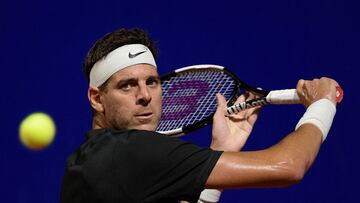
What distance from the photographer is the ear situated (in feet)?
6.31

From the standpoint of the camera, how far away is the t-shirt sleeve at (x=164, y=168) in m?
1.55

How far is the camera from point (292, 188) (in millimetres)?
3223

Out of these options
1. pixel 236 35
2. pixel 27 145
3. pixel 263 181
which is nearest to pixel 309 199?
pixel 236 35

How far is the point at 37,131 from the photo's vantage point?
316 cm

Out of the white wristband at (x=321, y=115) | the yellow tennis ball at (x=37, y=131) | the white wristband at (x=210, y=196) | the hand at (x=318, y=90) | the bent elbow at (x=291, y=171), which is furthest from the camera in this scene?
the yellow tennis ball at (x=37, y=131)

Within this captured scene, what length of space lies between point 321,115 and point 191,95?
3.18 feet

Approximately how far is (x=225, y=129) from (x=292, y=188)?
1.06 meters

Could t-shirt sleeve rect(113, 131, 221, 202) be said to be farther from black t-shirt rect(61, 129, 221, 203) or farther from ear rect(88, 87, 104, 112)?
ear rect(88, 87, 104, 112)

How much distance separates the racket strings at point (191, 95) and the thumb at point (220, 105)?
84 millimetres

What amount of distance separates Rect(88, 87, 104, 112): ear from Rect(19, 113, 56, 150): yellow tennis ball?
1279 mm

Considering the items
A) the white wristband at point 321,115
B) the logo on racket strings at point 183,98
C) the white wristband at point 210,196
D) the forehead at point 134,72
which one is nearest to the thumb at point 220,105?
the logo on racket strings at point 183,98

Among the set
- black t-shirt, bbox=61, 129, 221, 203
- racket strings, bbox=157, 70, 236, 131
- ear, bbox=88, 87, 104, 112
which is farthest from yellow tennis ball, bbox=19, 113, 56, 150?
black t-shirt, bbox=61, 129, 221, 203

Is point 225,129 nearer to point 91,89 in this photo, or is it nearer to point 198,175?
point 91,89

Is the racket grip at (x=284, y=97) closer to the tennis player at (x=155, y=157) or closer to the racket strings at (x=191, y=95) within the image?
the tennis player at (x=155, y=157)
